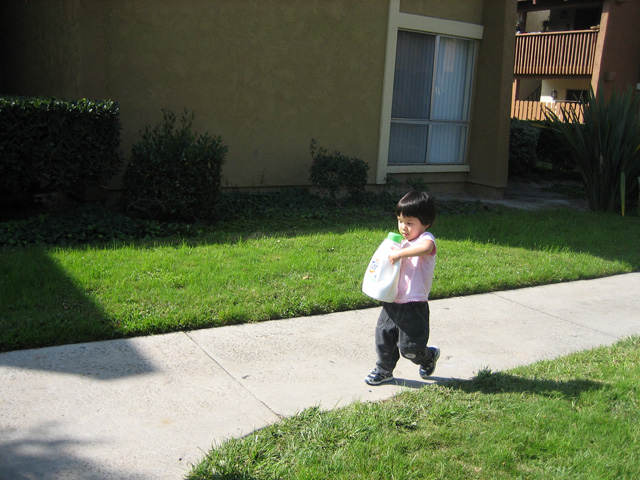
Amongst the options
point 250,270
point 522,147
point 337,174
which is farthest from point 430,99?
point 250,270

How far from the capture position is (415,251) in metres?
3.61

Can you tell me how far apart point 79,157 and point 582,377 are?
212 inches

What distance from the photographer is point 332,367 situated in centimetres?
409

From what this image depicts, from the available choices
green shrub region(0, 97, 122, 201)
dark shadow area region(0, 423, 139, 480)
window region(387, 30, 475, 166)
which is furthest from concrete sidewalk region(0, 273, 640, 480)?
window region(387, 30, 475, 166)

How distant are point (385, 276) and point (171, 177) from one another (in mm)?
4201

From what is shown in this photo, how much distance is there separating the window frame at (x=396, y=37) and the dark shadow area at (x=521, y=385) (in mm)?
6744

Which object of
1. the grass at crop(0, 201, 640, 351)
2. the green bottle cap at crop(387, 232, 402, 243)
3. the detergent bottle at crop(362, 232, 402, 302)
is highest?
the green bottle cap at crop(387, 232, 402, 243)

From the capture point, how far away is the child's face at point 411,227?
3.76m

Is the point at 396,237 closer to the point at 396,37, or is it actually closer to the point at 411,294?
the point at 411,294

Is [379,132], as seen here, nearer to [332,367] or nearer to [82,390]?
[332,367]

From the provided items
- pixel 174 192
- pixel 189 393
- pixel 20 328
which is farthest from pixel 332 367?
pixel 174 192

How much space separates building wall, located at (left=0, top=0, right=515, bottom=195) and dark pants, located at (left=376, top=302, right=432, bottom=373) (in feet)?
18.0

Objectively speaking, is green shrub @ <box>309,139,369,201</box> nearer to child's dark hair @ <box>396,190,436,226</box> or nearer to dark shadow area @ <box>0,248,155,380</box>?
dark shadow area @ <box>0,248,155,380</box>

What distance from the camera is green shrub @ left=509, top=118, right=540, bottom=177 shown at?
45.5 ft
